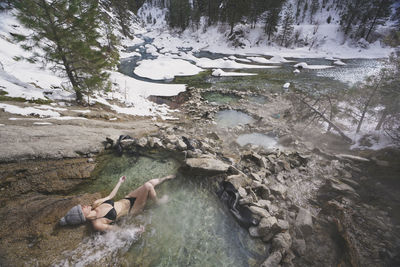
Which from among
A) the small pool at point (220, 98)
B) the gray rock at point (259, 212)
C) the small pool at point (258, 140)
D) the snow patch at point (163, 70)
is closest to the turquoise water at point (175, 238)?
the gray rock at point (259, 212)

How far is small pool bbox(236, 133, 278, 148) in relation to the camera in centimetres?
875

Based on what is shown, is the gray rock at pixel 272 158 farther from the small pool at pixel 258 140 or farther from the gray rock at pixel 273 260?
the gray rock at pixel 273 260

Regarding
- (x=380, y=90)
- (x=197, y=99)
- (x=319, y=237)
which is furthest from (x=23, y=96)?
(x=380, y=90)

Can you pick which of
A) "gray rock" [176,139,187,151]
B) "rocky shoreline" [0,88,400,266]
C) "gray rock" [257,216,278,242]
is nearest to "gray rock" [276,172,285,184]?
"rocky shoreline" [0,88,400,266]

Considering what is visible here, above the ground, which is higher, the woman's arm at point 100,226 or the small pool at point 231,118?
the woman's arm at point 100,226

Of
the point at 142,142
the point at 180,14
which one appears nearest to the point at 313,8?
the point at 180,14

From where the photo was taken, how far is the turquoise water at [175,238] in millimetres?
3299

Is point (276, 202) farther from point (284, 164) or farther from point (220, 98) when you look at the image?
point (220, 98)

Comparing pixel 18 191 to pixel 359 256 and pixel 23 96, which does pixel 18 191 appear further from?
pixel 359 256

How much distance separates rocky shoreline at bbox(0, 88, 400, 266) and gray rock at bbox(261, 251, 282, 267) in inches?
0.7

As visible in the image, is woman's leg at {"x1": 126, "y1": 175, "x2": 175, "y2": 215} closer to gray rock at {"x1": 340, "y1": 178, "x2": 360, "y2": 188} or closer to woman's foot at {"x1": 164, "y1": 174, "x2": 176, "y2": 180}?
woman's foot at {"x1": 164, "y1": 174, "x2": 176, "y2": 180}

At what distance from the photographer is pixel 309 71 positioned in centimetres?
2484

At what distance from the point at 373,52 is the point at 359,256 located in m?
58.2

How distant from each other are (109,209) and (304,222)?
499cm
